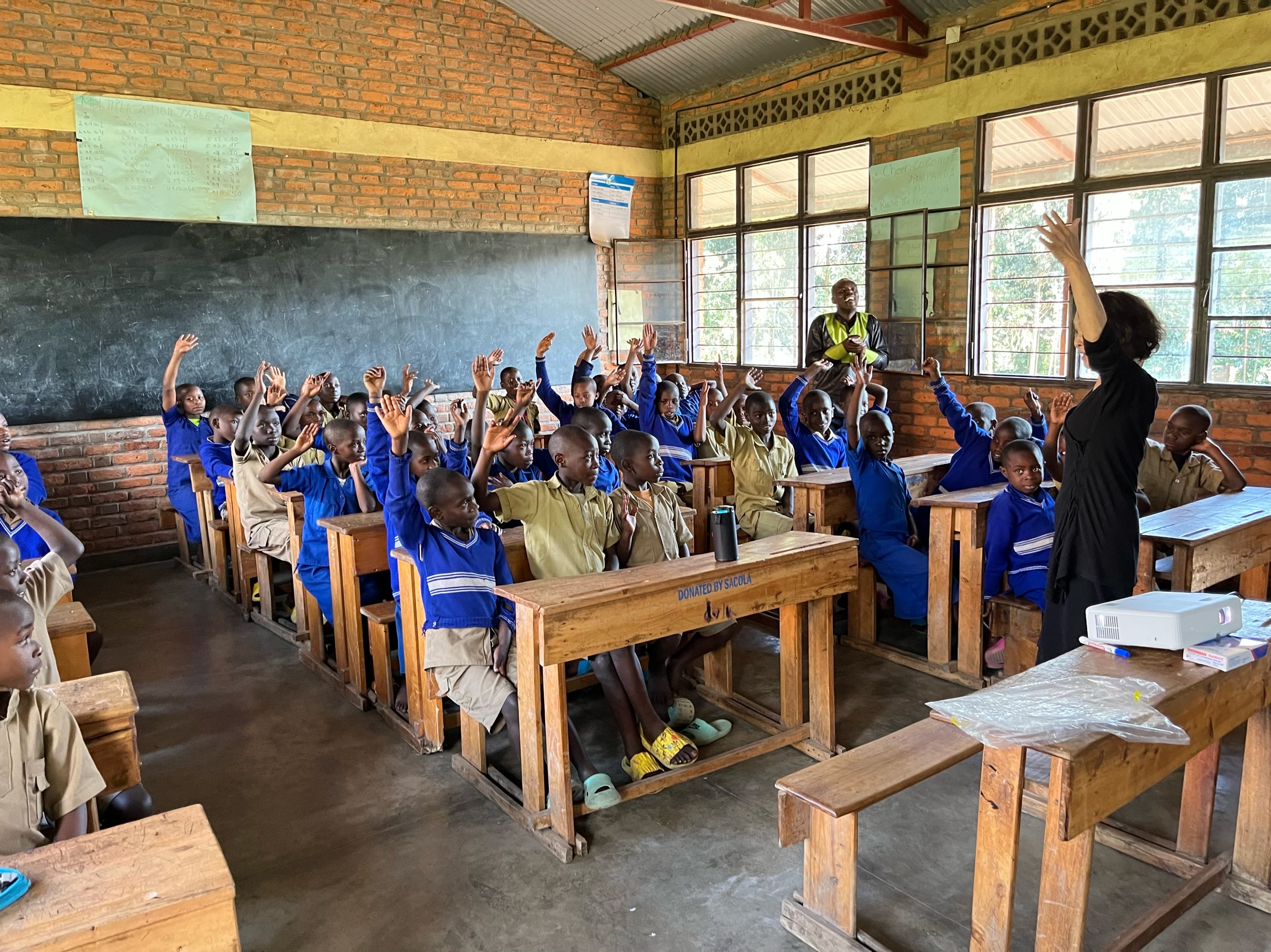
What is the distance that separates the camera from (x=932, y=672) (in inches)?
160

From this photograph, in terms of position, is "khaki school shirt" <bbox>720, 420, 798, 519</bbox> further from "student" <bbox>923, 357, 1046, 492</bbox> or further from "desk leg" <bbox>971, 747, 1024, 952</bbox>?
"desk leg" <bbox>971, 747, 1024, 952</bbox>

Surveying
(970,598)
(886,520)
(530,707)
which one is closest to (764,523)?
(886,520)

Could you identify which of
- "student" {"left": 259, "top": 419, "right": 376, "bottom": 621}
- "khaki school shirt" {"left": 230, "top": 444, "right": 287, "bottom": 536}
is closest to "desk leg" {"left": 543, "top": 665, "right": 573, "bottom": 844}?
"student" {"left": 259, "top": 419, "right": 376, "bottom": 621}

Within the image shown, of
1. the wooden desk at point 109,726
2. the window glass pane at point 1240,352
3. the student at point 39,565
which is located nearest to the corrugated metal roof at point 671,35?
the window glass pane at point 1240,352

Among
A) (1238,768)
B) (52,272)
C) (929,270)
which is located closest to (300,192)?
(52,272)

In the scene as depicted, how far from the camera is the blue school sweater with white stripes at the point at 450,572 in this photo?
2998mm

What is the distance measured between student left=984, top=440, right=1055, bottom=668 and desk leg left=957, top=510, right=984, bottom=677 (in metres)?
0.07

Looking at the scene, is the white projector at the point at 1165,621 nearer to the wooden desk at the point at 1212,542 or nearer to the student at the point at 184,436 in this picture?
the wooden desk at the point at 1212,542

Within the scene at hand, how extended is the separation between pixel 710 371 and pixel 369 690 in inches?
245

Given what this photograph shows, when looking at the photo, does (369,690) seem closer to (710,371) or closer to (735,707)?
(735,707)

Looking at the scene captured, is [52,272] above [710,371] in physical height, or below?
above

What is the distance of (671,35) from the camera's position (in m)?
8.30

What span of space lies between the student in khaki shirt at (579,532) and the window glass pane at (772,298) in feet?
19.0

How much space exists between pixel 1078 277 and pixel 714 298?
728 cm
